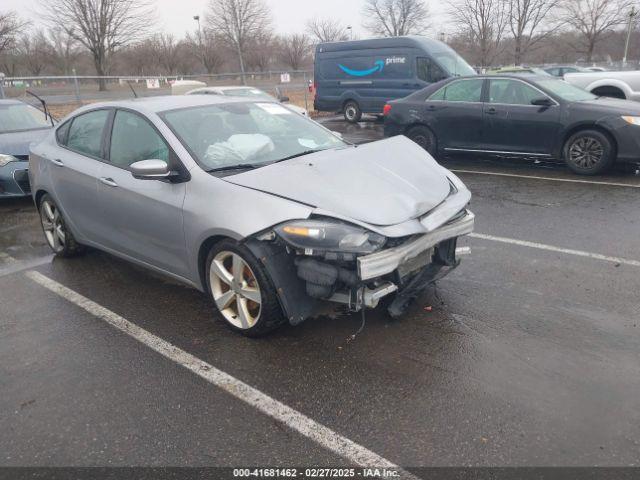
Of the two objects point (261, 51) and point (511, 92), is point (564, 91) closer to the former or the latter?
point (511, 92)

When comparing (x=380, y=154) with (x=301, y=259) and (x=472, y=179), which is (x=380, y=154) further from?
(x=472, y=179)

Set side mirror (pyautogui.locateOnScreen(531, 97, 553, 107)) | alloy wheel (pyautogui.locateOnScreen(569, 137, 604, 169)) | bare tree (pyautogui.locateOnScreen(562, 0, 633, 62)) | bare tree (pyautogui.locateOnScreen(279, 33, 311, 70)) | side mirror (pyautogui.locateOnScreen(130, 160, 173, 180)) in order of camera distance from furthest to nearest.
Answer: bare tree (pyautogui.locateOnScreen(279, 33, 311, 70)) < bare tree (pyautogui.locateOnScreen(562, 0, 633, 62)) < side mirror (pyautogui.locateOnScreen(531, 97, 553, 107)) < alloy wheel (pyautogui.locateOnScreen(569, 137, 604, 169)) < side mirror (pyautogui.locateOnScreen(130, 160, 173, 180))

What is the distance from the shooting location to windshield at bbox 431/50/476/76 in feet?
46.1

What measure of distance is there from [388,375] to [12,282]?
3688 mm

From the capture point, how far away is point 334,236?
302 cm

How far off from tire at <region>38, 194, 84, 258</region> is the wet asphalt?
1.12 feet

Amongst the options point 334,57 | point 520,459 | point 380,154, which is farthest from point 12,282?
point 334,57

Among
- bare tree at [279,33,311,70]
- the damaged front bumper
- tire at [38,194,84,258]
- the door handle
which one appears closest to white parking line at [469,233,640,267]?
the damaged front bumper

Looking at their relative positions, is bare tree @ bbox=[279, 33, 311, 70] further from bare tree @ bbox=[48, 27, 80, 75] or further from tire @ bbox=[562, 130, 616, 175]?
tire @ bbox=[562, 130, 616, 175]

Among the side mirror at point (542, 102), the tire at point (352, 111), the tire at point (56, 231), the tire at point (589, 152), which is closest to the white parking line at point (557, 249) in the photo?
the tire at point (589, 152)

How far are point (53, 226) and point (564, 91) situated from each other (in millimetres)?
7595

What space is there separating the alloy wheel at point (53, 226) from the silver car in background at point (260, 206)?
0.51 meters

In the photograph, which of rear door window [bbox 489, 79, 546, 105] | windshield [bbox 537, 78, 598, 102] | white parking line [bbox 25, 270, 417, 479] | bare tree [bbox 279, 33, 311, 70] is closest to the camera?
white parking line [bbox 25, 270, 417, 479]

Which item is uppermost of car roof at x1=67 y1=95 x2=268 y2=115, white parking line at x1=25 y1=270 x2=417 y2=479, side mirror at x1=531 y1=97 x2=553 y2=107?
car roof at x1=67 y1=95 x2=268 y2=115
